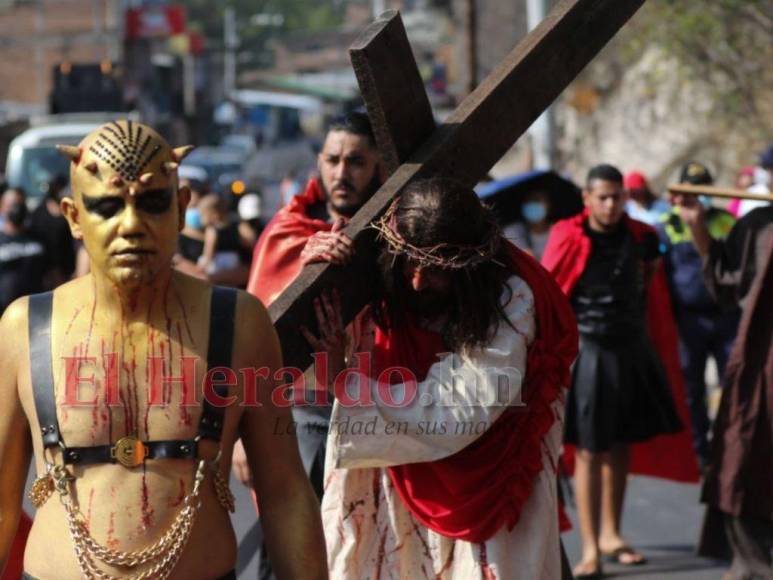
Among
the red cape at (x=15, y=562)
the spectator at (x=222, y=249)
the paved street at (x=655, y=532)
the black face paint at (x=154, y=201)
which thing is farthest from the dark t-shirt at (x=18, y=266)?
the black face paint at (x=154, y=201)

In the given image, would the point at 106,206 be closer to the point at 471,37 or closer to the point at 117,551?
the point at 117,551

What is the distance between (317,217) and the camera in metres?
5.86

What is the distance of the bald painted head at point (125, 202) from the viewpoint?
332 cm

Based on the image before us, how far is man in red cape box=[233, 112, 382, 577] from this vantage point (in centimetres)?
557

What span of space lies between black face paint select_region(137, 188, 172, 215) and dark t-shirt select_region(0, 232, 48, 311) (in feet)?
32.5

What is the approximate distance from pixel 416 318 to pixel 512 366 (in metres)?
0.35

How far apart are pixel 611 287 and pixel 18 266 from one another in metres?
6.77

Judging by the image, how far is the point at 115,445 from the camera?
10.9 feet

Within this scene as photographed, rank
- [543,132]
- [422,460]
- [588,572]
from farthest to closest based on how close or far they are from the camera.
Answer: [543,132] → [588,572] → [422,460]

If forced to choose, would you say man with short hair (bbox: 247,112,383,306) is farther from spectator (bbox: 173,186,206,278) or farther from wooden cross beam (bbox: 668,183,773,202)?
spectator (bbox: 173,186,206,278)

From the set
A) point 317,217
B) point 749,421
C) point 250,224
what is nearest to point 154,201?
point 317,217

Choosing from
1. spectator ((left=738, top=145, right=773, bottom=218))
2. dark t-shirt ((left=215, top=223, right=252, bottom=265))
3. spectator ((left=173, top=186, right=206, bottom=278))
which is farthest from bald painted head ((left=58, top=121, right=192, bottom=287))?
dark t-shirt ((left=215, top=223, right=252, bottom=265))

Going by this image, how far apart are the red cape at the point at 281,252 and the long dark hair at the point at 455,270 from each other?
3.18ft

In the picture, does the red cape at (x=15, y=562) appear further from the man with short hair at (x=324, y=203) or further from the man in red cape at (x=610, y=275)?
the man in red cape at (x=610, y=275)
